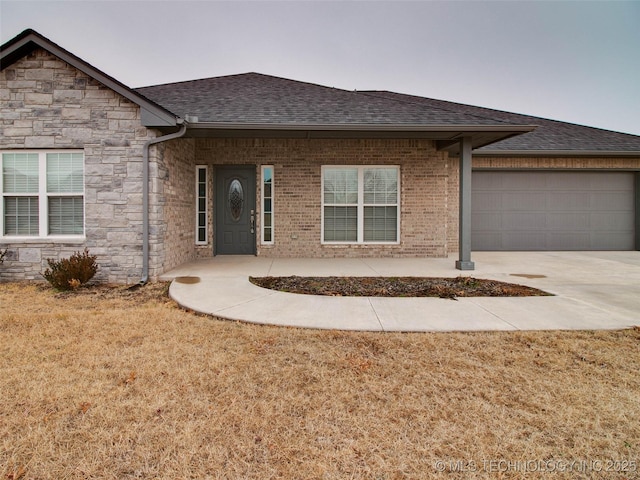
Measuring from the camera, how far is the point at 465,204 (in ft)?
26.6

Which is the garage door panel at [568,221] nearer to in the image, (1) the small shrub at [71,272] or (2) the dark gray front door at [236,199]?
(2) the dark gray front door at [236,199]

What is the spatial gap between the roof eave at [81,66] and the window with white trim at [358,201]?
447 cm

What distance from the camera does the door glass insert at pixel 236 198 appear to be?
10008mm

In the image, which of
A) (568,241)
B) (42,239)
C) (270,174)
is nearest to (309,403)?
(42,239)

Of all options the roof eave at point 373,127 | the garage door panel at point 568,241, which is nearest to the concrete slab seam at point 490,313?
the roof eave at point 373,127

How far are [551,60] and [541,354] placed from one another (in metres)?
20.0

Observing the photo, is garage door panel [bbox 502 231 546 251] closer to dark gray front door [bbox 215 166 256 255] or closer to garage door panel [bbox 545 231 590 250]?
garage door panel [bbox 545 231 590 250]

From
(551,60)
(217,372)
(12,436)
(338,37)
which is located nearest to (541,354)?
(217,372)

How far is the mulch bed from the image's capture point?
5.88m

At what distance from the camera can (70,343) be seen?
3.80 metres

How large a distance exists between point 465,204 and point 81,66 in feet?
26.2

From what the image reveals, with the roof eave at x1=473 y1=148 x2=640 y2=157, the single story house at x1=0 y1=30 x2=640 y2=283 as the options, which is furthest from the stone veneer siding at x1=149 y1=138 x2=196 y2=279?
the roof eave at x1=473 y1=148 x2=640 y2=157

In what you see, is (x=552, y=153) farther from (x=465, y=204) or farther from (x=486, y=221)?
(x=465, y=204)

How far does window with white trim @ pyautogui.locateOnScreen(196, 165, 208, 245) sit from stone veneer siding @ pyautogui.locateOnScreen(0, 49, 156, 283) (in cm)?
282
